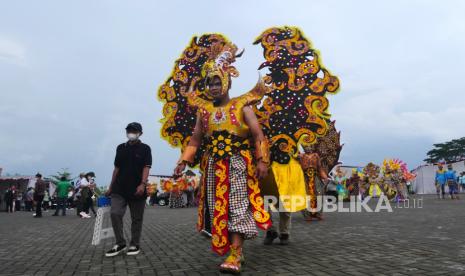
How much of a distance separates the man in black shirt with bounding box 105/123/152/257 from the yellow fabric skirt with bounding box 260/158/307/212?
1.59 m

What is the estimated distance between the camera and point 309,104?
5.38 metres

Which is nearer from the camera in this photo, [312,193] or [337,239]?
[337,239]

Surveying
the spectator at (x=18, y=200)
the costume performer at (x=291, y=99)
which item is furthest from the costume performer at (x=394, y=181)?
the spectator at (x=18, y=200)

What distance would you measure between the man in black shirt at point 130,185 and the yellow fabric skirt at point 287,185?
62.5 inches

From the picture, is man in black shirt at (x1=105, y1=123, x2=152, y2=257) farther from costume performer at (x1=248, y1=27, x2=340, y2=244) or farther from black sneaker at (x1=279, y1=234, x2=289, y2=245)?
black sneaker at (x1=279, y1=234, x2=289, y2=245)

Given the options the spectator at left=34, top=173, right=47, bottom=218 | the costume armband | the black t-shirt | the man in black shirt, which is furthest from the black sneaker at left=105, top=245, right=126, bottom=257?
the spectator at left=34, top=173, right=47, bottom=218

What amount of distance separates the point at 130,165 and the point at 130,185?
261 millimetres

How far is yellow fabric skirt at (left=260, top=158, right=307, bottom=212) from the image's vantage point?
5.43 metres

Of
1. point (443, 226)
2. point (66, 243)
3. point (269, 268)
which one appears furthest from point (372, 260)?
point (66, 243)

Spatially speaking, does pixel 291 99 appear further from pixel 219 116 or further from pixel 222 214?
pixel 222 214

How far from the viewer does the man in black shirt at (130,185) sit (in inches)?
217

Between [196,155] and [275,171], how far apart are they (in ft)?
3.49

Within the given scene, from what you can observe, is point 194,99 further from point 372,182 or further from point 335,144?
point 372,182

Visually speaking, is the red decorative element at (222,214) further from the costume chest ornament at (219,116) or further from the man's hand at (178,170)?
the man's hand at (178,170)
